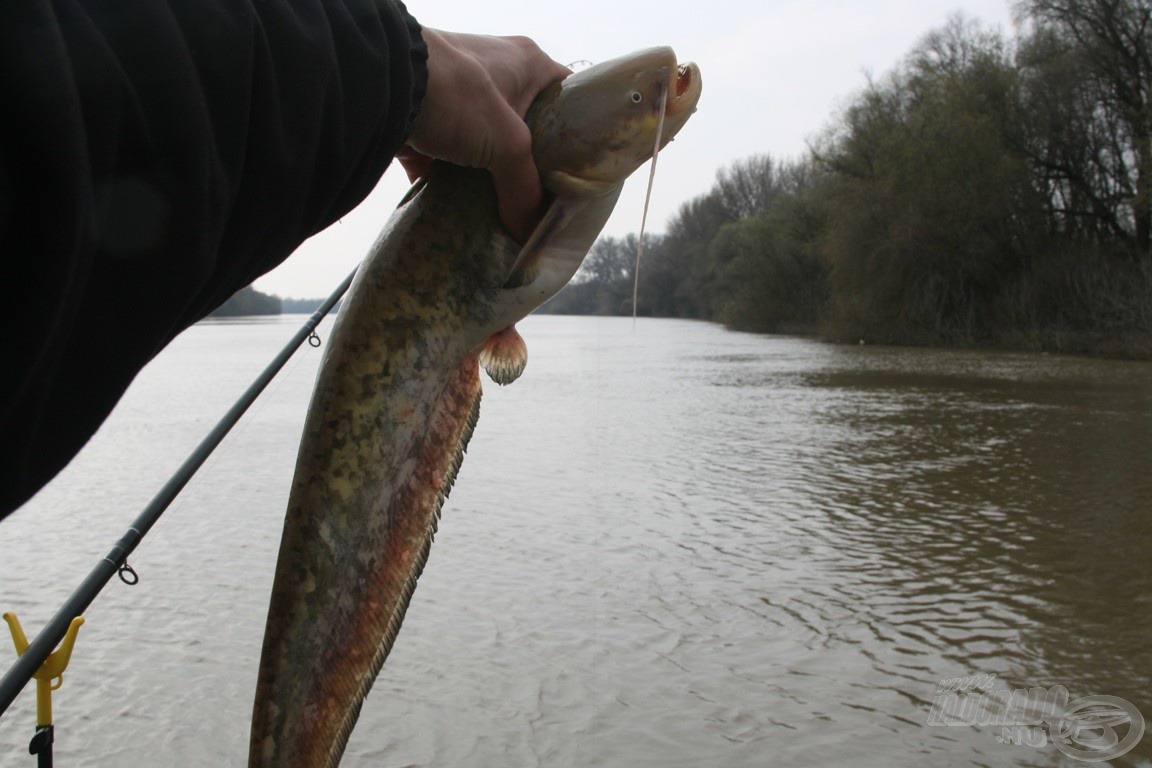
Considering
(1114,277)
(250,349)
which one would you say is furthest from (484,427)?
(1114,277)

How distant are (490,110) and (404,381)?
1.26 feet

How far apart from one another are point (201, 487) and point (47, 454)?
843 cm

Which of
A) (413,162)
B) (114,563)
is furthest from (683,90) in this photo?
(114,563)

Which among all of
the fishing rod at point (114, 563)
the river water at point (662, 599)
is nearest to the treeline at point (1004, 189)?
the river water at point (662, 599)

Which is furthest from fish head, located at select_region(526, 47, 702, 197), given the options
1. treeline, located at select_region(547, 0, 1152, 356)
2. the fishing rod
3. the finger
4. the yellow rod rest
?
treeline, located at select_region(547, 0, 1152, 356)

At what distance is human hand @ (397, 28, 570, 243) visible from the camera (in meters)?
1.04

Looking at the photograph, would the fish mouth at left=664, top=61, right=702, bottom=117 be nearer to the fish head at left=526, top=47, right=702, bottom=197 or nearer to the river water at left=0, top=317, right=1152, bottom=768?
the fish head at left=526, top=47, right=702, bottom=197

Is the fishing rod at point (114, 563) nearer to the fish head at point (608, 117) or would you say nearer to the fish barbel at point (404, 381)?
the fish barbel at point (404, 381)

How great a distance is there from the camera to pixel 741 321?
57.5m

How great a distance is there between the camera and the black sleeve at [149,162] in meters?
0.61

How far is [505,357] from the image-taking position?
1396 millimetres

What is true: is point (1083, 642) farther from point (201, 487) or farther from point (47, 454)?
point (201, 487)

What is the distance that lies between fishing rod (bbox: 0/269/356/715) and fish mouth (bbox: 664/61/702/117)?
2.79 feet

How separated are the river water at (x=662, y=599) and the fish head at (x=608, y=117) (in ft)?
10.2
